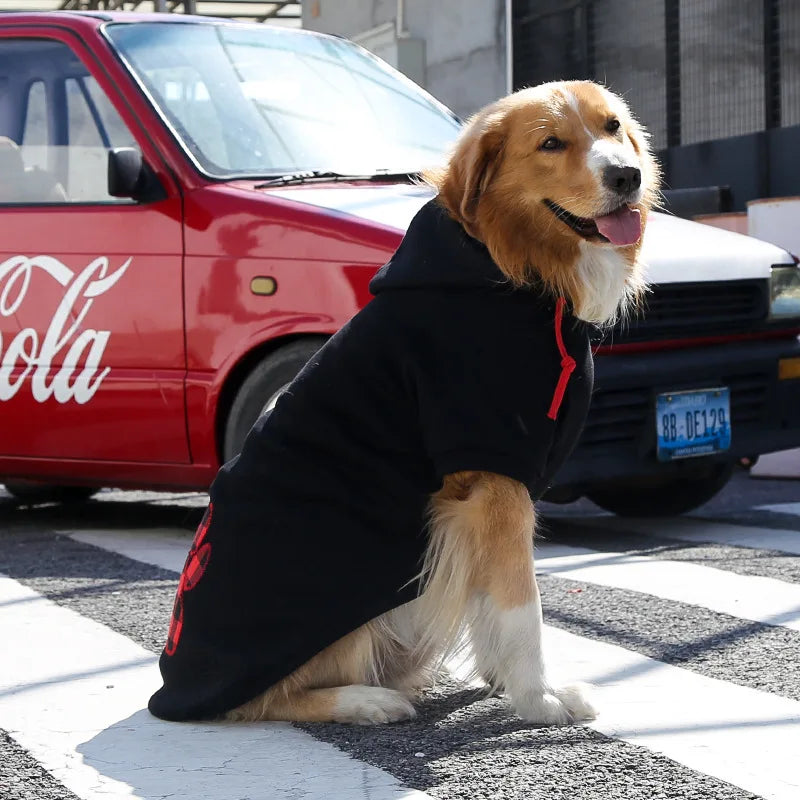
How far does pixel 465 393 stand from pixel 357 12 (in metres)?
15.6

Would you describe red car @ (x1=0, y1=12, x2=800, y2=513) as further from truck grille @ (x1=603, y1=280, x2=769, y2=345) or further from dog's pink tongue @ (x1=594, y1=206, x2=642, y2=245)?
dog's pink tongue @ (x1=594, y1=206, x2=642, y2=245)

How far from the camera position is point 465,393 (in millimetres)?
3359

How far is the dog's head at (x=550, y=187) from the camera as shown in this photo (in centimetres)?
360

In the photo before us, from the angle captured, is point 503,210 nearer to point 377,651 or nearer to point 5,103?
point 377,651

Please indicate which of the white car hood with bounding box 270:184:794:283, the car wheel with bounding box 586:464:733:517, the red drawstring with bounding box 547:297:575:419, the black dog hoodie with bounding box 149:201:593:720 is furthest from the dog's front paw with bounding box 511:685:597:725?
the car wheel with bounding box 586:464:733:517

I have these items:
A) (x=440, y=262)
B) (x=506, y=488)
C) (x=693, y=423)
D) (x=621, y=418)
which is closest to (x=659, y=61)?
(x=693, y=423)

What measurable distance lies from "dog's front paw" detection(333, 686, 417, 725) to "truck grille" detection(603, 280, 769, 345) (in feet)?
7.94

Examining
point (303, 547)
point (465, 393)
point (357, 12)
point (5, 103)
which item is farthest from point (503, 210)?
point (357, 12)

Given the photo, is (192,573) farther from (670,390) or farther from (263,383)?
(670,390)

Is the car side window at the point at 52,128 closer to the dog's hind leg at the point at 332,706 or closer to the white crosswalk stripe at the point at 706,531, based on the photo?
the white crosswalk stripe at the point at 706,531

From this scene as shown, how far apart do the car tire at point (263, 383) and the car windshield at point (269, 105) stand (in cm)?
81

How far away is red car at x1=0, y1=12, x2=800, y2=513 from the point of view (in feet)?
18.9

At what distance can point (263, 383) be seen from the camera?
5781mm

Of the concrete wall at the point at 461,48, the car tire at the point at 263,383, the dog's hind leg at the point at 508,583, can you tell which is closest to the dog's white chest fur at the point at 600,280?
the dog's hind leg at the point at 508,583
